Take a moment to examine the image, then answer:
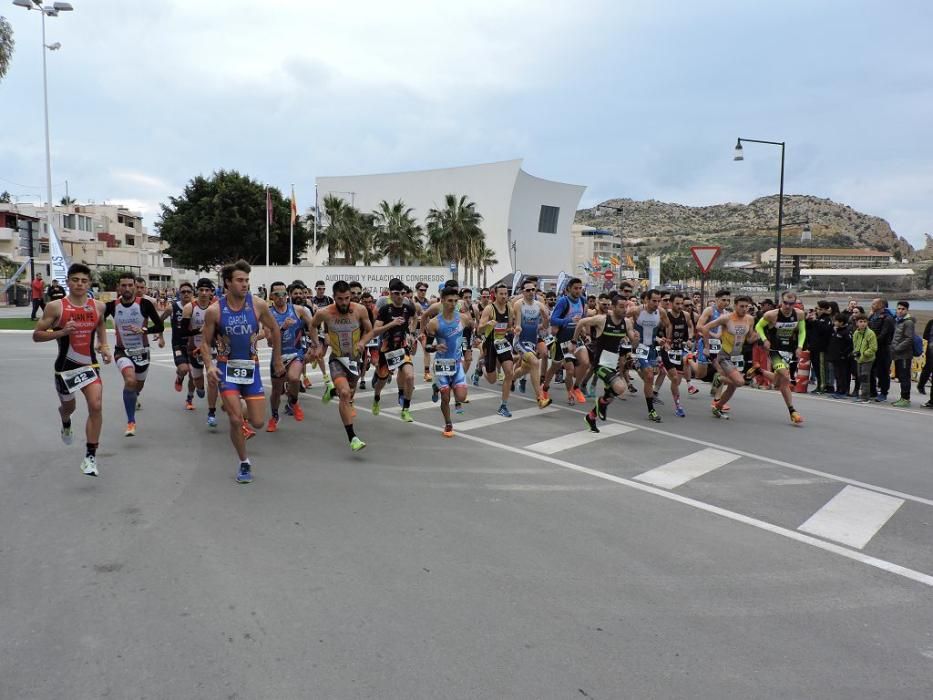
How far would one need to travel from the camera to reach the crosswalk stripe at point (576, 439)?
816 cm

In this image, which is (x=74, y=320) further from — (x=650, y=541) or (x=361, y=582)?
(x=650, y=541)

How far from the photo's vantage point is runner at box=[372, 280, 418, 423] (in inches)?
355

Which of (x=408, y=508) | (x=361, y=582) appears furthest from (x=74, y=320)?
(x=361, y=582)

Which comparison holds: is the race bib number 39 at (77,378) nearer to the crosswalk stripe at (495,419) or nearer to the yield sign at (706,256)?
the crosswalk stripe at (495,419)

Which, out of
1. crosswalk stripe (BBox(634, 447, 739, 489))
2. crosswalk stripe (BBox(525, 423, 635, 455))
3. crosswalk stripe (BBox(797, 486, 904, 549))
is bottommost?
crosswalk stripe (BBox(797, 486, 904, 549))

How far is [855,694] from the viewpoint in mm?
3098

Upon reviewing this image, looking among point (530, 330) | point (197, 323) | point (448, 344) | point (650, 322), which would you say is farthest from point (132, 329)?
point (650, 322)

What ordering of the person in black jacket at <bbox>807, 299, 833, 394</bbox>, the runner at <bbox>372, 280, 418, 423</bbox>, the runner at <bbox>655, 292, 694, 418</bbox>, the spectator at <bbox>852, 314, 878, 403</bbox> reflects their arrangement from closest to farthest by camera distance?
the runner at <bbox>372, 280, 418, 423</bbox>, the runner at <bbox>655, 292, 694, 418</bbox>, the spectator at <bbox>852, 314, 878, 403</bbox>, the person in black jacket at <bbox>807, 299, 833, 394</bbox>

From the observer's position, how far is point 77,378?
6719 millimetres

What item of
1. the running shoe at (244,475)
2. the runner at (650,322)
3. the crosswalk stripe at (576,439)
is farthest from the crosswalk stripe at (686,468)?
the running shoe at (244,475)

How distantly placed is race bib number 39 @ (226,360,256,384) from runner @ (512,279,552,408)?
16.5 ft

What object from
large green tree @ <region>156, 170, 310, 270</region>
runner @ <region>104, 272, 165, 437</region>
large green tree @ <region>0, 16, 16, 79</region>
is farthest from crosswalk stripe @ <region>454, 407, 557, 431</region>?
large green tree @ <region>156, 170, 310, 270</region>

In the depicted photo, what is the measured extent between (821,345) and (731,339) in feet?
17.0

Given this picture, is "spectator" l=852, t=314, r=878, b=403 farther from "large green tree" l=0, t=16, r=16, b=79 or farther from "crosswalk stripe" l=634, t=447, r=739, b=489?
"large green tree" l=0, t=16, r=16, b=79
